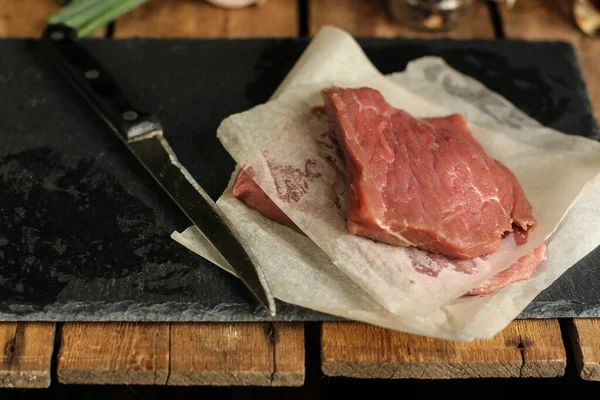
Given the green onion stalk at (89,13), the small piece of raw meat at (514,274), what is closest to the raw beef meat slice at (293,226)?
the small piece of raw meat at (514,274)

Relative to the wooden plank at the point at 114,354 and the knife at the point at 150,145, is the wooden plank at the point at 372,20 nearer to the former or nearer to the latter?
the knife at the point at 150,145

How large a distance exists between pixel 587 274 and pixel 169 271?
102 centimetres

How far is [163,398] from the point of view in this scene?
218cm

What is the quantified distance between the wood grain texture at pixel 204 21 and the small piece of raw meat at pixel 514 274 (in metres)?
1.28

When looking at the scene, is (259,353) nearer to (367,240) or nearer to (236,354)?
(236,354)

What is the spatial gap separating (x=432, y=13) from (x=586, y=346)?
4.53 ft

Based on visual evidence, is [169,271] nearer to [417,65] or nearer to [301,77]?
[301,77]

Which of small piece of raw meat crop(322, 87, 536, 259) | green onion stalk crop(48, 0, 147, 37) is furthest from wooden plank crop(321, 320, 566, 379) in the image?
green onion stalk crop(48, 0, 147, 37)

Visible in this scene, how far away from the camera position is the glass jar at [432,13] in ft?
8.78

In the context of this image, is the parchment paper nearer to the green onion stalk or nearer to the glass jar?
the glass jar

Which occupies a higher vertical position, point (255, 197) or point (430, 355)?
point (255, 197)

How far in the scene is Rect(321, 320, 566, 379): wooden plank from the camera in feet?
5.60

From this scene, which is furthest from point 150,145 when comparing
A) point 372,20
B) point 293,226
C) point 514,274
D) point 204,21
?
point 372,20

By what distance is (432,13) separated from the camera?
2686 mm
